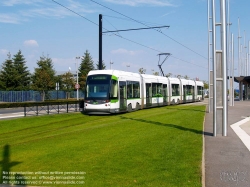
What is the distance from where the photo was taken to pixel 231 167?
8016 mm

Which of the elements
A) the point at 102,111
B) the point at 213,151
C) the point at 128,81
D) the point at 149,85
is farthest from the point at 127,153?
the point at 149,85

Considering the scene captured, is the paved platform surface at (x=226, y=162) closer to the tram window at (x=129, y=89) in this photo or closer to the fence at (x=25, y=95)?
the tram window at (x=129, y=89)

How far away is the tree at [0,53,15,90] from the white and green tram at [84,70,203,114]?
1338 inches

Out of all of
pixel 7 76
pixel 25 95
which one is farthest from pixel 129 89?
pixel 7 76

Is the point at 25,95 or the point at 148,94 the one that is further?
the point at 25,95

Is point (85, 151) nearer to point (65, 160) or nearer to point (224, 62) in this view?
point (65, 160)

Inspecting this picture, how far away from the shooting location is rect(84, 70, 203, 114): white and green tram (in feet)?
78.5

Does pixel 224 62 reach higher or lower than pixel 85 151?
higher

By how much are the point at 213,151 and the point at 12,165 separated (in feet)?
17.6

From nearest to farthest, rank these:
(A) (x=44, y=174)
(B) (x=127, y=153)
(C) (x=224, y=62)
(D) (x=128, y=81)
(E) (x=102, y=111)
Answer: (A) (x=44, y=174) → (B) (x=127, y=153) → (C) (x=224, y=62) → (E) (x=102, y=111) → (D) (x=128, y=81)

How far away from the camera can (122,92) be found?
2569 cm

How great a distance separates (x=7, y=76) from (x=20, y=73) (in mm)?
2697

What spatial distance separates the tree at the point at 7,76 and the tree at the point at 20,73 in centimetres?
68

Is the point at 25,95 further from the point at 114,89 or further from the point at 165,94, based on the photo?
the point at 114,89
